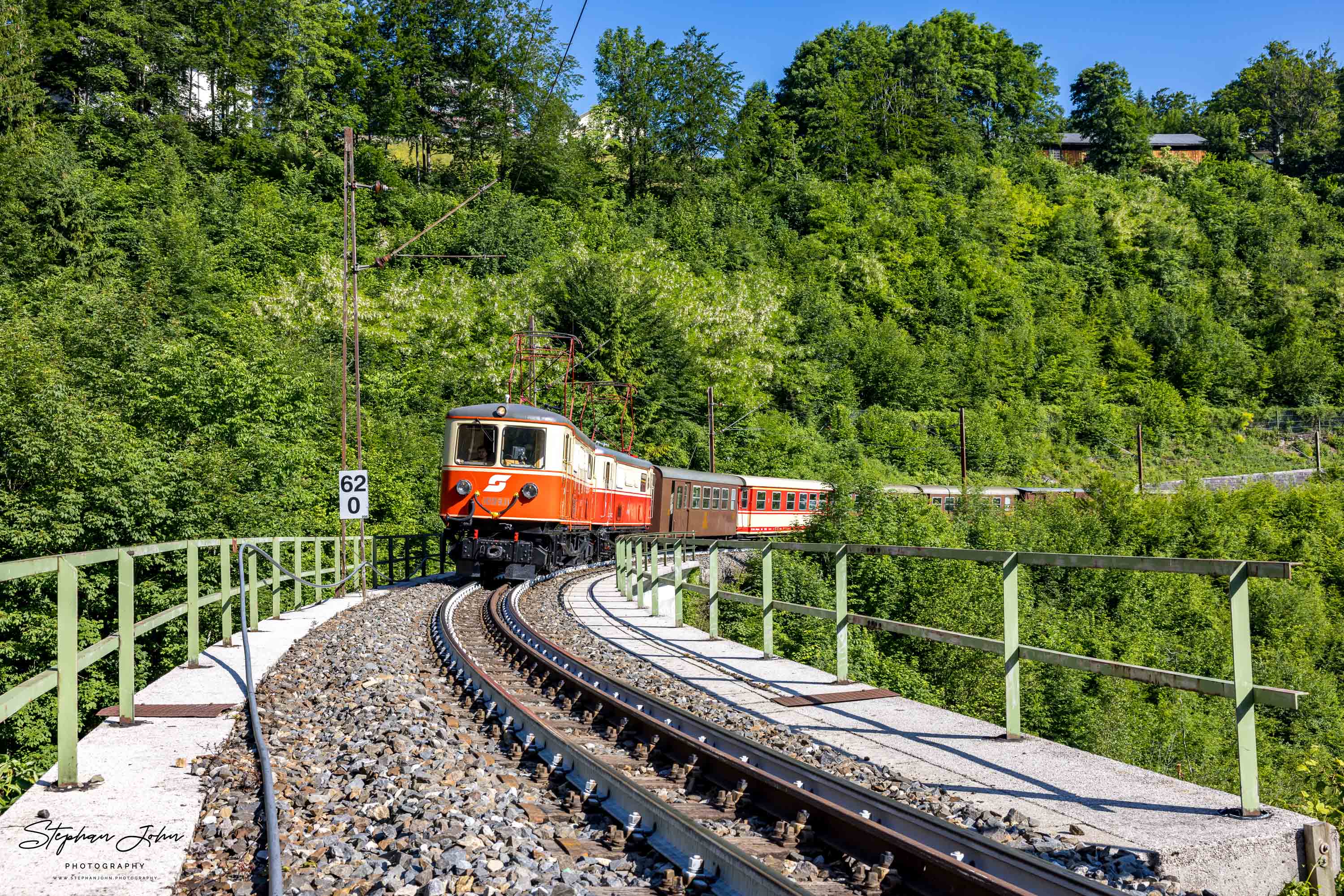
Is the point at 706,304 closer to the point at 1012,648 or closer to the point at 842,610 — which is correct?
the point at 842,610

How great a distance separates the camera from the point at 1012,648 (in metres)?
6.30

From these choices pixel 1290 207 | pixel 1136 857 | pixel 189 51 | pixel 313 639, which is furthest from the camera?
pixel 1290 207

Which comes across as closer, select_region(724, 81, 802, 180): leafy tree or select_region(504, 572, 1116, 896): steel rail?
select_region(504, 572, 1116, 896): steel rail

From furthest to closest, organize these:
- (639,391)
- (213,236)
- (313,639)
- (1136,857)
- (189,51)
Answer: (189,51) → (213,236) → (639,391) → (313,639) → (1136,857)

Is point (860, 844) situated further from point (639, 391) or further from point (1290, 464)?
point (1290, 464)

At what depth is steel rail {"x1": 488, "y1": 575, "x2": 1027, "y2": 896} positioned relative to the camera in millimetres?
3709

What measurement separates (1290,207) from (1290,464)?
4364 cm

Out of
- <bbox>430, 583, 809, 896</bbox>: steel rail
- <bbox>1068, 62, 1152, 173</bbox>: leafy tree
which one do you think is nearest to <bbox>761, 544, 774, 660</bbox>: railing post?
<bbox>430, 583, 809, 896</bbox>: steel rail

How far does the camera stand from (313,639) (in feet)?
39.0

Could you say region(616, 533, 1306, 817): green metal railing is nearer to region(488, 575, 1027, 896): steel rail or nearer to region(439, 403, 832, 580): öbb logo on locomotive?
region(488, 575, 1027, 896): steel rail

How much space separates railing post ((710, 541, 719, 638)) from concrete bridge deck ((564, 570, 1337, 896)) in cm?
163

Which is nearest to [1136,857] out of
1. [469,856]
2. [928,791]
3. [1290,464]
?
[928,791]

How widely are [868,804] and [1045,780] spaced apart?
1326 mm

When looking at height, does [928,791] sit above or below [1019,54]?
below
